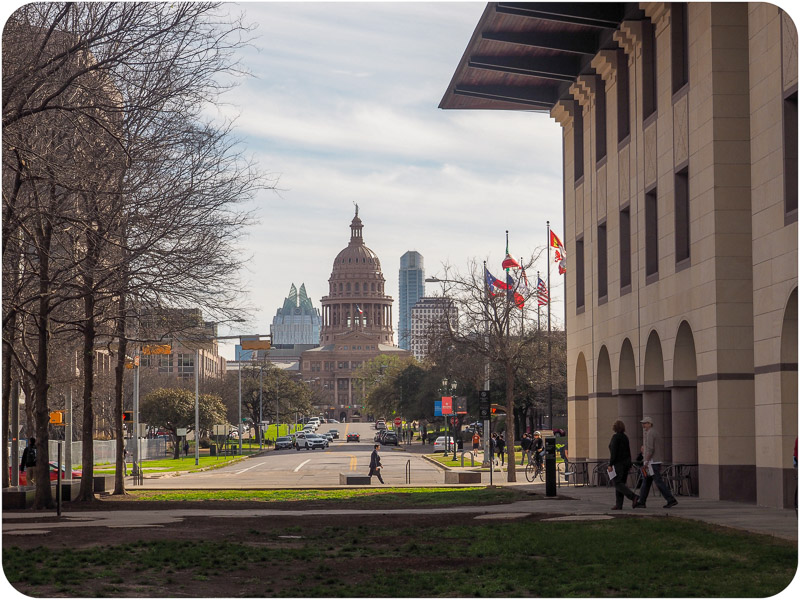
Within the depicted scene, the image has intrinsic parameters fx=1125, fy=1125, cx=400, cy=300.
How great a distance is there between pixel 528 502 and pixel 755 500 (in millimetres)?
5235

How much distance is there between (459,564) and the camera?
1475 cm

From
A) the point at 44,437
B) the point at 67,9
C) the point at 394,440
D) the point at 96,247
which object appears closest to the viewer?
the point at 67,9

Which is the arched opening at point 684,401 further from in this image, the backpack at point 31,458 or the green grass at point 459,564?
the backpack at point 31,458

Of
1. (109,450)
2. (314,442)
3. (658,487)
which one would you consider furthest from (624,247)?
(314,442)

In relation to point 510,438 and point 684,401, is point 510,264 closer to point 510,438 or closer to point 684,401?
point 510,438

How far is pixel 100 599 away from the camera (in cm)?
1179

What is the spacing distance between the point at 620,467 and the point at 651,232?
33.8 ft

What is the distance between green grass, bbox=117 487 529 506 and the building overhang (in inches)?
561

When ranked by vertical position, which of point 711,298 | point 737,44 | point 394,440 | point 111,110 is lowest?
point 394,440

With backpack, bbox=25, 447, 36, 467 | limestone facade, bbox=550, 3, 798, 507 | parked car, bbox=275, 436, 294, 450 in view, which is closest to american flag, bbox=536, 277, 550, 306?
limestone facade, bbox=550, 3, 798, 507

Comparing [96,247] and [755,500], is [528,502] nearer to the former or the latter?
[755,500]

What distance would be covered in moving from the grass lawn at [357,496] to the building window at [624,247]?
7718 millimetres

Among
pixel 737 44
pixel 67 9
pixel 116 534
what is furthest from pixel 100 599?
pixel 737 44

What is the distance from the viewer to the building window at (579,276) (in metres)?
42.1
